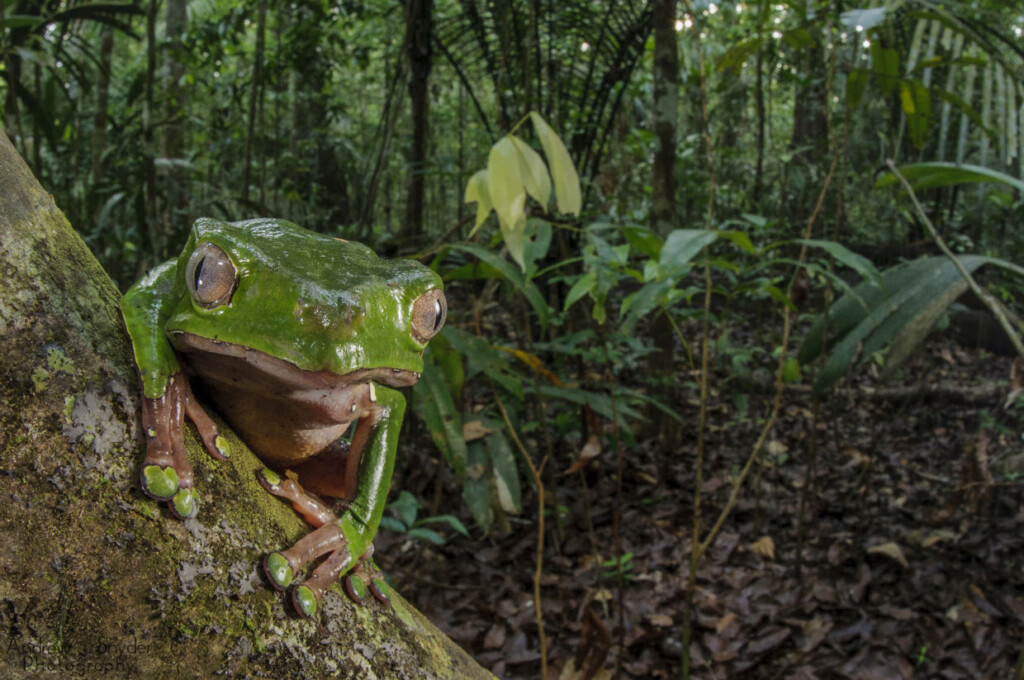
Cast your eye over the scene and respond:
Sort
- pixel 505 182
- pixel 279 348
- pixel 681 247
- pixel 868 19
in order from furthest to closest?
pixel 868 19 < pixel 681 247 < pixel 505 182 < pixel 279 348

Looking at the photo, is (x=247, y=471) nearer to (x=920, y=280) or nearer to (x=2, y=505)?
(x=2, y=505)

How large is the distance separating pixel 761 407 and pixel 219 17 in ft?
14.3

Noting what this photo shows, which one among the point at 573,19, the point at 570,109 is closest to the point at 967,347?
the point at 570,109

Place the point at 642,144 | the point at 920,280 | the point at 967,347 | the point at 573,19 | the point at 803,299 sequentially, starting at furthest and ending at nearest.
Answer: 1. the point at 967,347
2. the point at 642,144
3. the point at 573,19
4. the point at 803,299
5. the point at 920,280

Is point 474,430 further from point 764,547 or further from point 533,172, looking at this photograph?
point 764,547

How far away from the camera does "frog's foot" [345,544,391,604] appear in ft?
2.68

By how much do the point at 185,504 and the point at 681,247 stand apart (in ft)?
4.79

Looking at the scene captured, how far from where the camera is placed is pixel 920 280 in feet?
6.97

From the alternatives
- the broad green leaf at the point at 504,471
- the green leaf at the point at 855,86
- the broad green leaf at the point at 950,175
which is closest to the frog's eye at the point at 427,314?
the broad green leaf at the point at 950,175

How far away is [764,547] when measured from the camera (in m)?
3.22

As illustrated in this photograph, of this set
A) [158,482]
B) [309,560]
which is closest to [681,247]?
[309,560]

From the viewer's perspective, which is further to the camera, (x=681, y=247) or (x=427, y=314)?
(x=681, y=247)

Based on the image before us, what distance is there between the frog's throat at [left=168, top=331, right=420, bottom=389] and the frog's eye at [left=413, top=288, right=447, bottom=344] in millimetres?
88

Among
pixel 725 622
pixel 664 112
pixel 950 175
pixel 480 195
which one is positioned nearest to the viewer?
pixel 480 195
